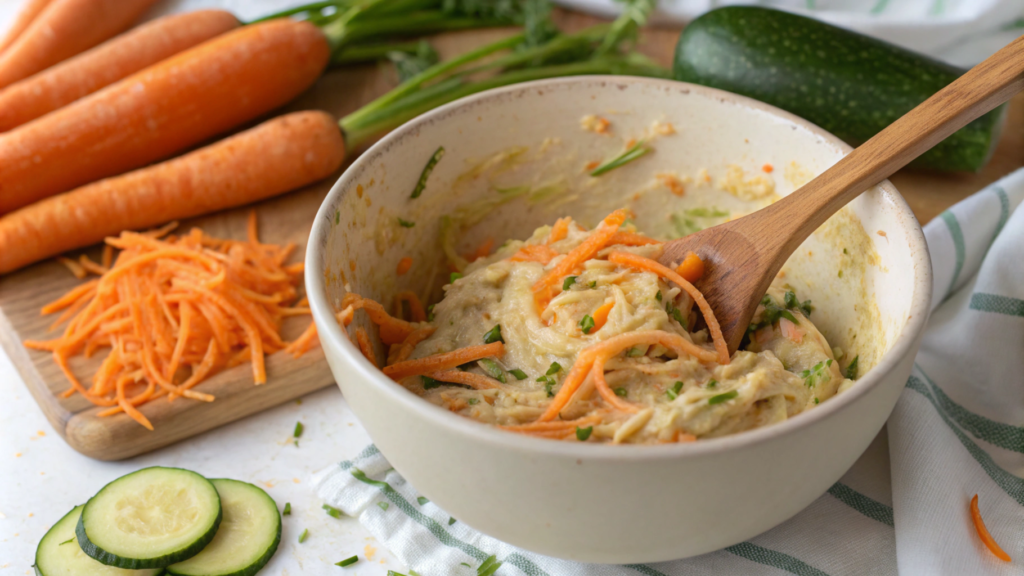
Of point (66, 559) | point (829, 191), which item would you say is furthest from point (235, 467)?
point (829, 191)

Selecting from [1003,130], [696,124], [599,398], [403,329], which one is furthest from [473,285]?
[1003,130]

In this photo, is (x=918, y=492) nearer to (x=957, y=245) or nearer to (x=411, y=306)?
(x=957, y=245)

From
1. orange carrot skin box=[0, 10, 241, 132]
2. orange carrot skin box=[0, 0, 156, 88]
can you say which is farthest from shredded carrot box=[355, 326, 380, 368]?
orange carrot skin box=[0, 0, 156, 88]

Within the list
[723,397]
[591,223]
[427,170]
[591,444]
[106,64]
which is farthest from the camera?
[106,64]

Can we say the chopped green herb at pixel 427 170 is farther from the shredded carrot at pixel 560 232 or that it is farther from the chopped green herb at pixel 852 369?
the chopped green herb at pixel 852 369

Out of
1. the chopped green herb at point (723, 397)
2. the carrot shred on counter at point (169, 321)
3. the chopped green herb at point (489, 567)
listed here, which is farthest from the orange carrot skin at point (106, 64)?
the chopped green herb at point (723, 397)
